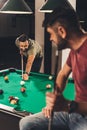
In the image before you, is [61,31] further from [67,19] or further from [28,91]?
[28,91]

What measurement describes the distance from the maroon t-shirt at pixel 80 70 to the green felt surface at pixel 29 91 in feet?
2.08

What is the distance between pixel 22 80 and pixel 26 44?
0.89m

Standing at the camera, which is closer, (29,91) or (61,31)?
(61,31)

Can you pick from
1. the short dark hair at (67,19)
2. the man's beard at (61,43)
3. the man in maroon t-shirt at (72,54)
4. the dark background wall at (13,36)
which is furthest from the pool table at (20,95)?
the dark background wall at (13,36)

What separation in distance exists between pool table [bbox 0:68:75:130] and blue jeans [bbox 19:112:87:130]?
0.16 meters

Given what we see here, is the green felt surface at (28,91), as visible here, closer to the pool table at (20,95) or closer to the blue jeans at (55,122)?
the pool table at (20,95)

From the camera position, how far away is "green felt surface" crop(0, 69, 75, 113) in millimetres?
3027

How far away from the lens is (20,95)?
3.42 m

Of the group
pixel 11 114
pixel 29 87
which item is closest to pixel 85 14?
pixel 29 87

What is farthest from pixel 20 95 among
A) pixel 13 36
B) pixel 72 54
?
pixel 13 36

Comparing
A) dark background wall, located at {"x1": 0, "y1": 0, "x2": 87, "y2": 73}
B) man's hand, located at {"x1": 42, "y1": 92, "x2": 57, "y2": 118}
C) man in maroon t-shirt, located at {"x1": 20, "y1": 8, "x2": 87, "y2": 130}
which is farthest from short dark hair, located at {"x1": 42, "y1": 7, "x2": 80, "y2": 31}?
dark background wall, located at {"x1": 0, "y1": 0, "x2": 87, "y2": 73}

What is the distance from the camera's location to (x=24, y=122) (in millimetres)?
2562

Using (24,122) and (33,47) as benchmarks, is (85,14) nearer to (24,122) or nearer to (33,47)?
(33,47)

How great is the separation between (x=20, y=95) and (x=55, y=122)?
98 cm
